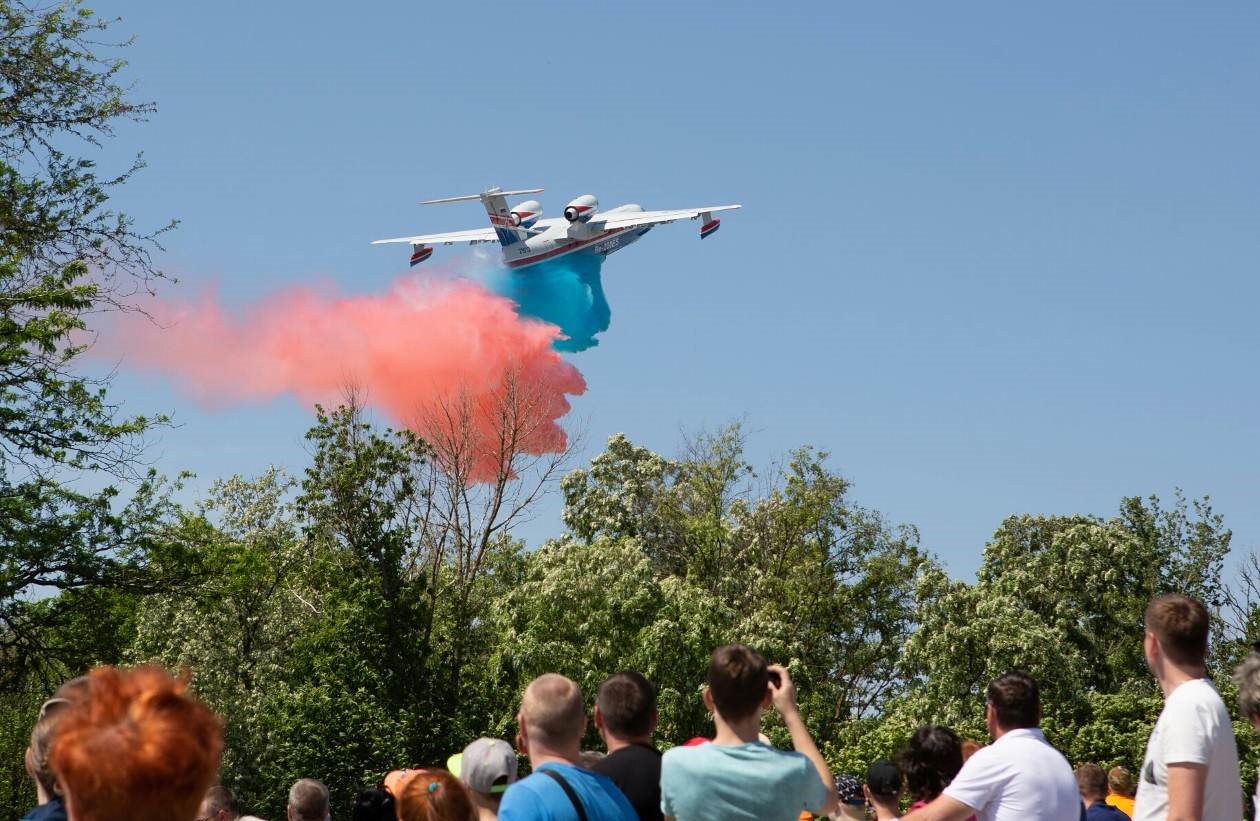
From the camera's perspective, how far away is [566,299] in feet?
207

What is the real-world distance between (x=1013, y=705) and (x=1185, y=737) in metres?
1.02

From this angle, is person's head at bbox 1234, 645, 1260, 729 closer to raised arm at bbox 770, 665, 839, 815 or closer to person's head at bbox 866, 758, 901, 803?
raised arm at bbox 770, 665, 839, 815

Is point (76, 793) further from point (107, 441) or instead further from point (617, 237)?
point (617, 237)

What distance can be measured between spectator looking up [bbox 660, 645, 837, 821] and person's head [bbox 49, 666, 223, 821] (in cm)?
277

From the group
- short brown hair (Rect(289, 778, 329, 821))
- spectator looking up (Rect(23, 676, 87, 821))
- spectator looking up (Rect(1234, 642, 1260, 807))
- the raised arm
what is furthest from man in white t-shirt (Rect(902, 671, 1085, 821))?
spectator looking up (Rect(23, 676, 87, 821))

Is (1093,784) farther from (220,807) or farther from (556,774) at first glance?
(220,807)

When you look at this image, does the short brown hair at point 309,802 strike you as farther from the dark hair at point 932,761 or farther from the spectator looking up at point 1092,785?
the spectator looking up at point 1092,785

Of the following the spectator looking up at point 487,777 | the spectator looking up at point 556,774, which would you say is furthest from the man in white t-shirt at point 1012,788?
the spectator looking up at point 487,777

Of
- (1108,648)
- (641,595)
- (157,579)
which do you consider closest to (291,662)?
(641,595)

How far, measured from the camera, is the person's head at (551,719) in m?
5.31

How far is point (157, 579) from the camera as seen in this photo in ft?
83.7

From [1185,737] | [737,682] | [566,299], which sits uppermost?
[566,299]

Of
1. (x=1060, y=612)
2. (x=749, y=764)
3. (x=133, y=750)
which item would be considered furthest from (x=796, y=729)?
(x=1060, y=612)

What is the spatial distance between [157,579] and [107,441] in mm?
2834
